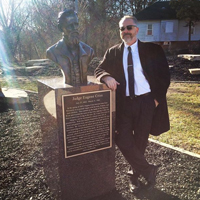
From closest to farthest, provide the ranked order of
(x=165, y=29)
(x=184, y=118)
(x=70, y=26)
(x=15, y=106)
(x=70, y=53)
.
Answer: (x=70, y=26) → (x=70, y=53) → (x=184, y=118) → (x=15, y=106) → (x=165, y=29)

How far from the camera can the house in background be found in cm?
2442

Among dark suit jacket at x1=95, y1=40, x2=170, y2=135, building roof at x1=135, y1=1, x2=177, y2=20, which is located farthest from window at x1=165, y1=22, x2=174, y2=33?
dark suit jacket at x1=95, y1=40, x2=170, y2=135

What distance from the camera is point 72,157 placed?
109 inches

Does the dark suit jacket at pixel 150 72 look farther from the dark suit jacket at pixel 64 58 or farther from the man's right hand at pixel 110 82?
the dark suit jacket at pixel 64 58

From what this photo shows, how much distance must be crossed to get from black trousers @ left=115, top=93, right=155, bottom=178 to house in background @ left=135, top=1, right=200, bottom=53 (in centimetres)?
2284

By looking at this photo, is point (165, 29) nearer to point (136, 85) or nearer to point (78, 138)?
point (136, 85)

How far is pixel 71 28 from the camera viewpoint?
2.85 m

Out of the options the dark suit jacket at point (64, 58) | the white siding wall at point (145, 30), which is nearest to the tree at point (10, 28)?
the white siding wall at point (145, 30)

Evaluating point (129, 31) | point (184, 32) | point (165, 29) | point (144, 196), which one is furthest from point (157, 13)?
point (144, 196)

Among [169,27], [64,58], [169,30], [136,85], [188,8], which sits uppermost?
[188,8]

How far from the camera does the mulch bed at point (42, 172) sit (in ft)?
9.88

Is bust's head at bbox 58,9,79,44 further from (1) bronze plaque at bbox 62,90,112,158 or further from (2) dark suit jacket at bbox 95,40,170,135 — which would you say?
(1) bronze plaque at bbox 62,90,112,158

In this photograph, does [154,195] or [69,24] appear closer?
[69,24]

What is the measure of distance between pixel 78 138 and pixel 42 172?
3.80 ft
